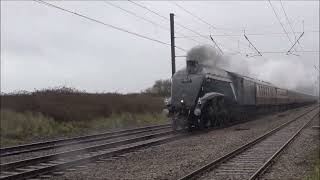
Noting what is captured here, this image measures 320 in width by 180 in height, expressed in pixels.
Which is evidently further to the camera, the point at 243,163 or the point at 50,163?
the point at 50,163

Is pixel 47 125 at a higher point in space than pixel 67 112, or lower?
lower

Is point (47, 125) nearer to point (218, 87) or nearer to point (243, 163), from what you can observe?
point (218, 87)

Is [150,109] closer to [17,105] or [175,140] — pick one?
[175,140]

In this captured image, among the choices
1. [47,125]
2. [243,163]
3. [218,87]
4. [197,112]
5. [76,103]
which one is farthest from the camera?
[76,103]

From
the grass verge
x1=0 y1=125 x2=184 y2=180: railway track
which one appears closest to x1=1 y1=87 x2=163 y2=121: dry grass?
the grass verge

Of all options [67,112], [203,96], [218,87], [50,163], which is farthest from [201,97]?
[50,163]

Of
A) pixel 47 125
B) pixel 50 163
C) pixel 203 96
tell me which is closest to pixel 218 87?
pixel 203 96

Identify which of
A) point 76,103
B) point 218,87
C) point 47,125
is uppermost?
point 218,87

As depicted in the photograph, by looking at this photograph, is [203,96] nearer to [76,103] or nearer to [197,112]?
[197,112]

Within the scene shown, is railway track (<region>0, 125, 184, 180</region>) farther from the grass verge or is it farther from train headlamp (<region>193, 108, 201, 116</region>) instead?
train headlamp (<region>193, 108, 201, 116</region>)

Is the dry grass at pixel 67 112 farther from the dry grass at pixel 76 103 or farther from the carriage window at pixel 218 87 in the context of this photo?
the carriage window at pixel 218 87

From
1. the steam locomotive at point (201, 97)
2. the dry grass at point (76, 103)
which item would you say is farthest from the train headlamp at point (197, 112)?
the dry grass at point (76, 103)

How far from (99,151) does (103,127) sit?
1567 cm

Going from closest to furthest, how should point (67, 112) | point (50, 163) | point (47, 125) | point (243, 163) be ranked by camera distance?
point (243, 163) → point (50, 163) → point (47, 125) → point (67, 112)
